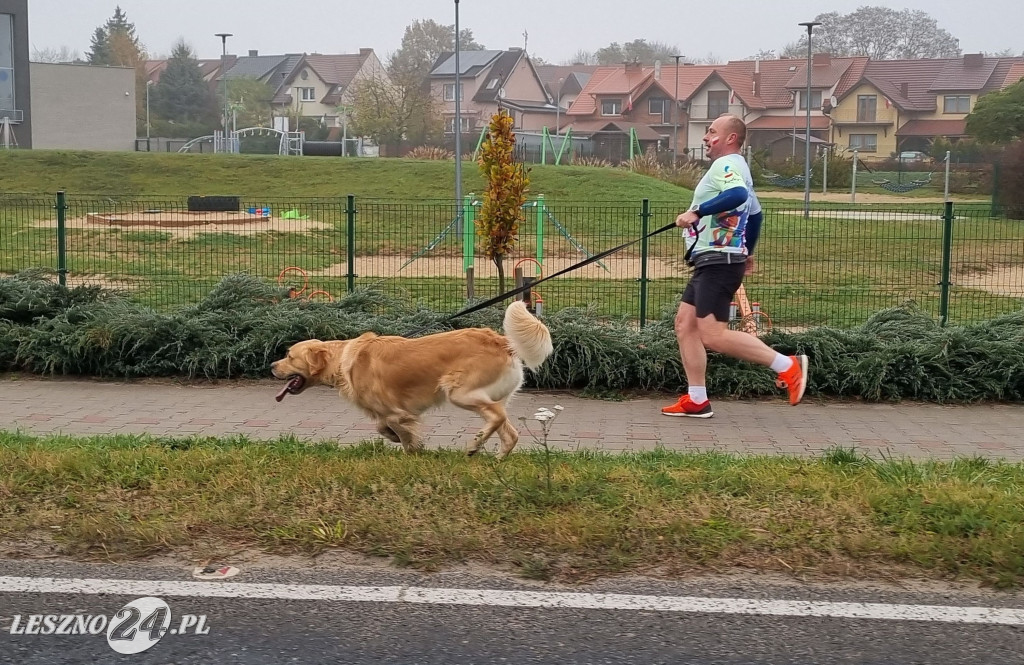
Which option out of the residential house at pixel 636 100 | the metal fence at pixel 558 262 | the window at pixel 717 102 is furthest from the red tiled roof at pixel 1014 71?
the metal fence at pixel 558 262

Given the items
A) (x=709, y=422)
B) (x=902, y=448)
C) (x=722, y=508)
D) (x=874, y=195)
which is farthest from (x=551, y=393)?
(x=874, y=195)

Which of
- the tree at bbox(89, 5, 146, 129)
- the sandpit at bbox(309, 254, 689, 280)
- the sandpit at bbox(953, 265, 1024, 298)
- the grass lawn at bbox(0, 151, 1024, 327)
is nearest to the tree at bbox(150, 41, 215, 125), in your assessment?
the tree at bbox(89, 5, 146, 129)

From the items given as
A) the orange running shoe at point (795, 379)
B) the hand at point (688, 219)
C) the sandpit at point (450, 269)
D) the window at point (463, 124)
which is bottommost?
the orange running shoe at point (795, 379)

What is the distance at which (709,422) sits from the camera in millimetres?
8406

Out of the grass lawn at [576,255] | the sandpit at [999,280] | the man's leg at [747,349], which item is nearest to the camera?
the man's leg at [747,349]

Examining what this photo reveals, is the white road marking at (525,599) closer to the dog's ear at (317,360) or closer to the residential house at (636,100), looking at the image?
the dog's ear at (317,360)

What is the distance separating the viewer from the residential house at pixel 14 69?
2077 inches

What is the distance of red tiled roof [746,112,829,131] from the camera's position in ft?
288

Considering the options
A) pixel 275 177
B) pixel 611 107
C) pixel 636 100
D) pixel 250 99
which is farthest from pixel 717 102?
pixel 275 177

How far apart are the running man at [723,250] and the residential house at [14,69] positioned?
51.3m

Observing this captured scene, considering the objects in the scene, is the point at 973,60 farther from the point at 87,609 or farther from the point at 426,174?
the point at 87,609

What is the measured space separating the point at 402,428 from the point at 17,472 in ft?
6.93

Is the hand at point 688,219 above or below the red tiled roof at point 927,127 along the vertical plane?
below

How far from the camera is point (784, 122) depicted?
88938mm
